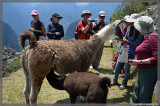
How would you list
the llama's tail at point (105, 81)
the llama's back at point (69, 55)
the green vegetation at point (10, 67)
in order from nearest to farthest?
the llama's tail at point (105, 81)
the llama's back at point (69, 55)
the green vegetation at point (10, 67)

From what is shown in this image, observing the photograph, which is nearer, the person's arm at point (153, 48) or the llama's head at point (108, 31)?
the person's arm at point (153, 48)

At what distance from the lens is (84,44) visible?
434 cm

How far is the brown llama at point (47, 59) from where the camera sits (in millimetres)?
3400

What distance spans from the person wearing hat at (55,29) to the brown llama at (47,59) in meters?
0.94

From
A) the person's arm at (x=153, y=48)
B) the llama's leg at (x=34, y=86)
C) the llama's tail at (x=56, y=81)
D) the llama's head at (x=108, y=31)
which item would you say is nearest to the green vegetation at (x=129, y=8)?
the llama's head at (x=108, y=31)

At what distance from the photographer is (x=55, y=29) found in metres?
4.98

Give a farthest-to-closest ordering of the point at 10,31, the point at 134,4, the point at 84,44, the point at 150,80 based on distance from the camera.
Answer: the point at 134,4
the point at 10,31
the point at 84,44
the point at 150,80

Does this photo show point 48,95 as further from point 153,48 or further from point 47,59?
point 153,48

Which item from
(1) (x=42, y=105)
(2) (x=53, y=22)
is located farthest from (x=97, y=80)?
(2) (x=53, y=22)

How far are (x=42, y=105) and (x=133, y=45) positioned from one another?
10.1ft

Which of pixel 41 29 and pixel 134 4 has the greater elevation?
pixel 134 4

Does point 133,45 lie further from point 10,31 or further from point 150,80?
point 10,31

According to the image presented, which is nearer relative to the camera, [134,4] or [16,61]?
[16,61]

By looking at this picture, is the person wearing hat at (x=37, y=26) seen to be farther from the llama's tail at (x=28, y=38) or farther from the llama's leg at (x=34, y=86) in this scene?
the llama's leg at (x=34, y=86)
